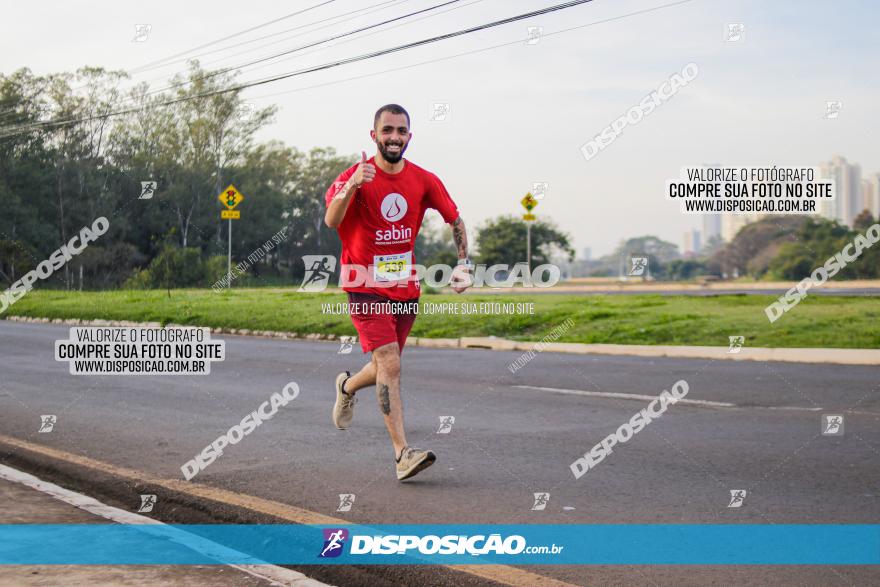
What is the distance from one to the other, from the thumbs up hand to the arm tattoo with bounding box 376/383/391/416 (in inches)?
49.0

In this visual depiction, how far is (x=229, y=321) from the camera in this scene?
77.0 ft

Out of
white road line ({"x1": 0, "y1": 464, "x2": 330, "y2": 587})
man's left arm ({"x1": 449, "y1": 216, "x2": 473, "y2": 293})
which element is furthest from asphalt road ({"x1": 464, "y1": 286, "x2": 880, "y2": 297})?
white road line ({"x1": 0, "y1": 464, "x2": 330, "y2": 587})

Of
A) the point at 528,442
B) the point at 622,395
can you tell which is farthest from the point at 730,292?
the point at 528,442

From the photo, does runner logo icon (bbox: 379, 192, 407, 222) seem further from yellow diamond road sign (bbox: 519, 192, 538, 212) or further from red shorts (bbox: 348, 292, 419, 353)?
yellow diamond road sign (bbox: 519, 192, 538, 212)

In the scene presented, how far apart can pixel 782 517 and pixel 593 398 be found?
15.9 feet

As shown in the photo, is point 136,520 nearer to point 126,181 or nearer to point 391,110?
point 391,110

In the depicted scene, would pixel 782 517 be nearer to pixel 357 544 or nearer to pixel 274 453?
pixel 357 544

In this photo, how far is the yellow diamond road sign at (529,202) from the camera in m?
23.5

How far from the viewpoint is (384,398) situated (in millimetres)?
6047

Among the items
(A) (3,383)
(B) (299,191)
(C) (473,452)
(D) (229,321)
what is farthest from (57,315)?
(B) (299,191)

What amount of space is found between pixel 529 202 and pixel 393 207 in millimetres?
17949

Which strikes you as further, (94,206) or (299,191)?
(299,191)

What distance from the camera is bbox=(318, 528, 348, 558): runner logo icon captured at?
445 cm

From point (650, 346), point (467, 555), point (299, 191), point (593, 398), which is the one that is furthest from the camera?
point (299, 191)
